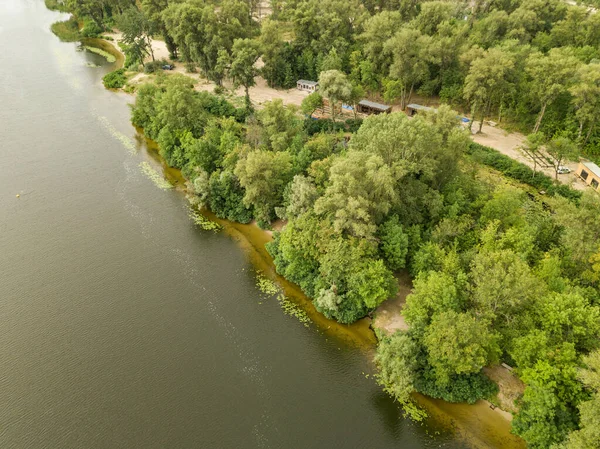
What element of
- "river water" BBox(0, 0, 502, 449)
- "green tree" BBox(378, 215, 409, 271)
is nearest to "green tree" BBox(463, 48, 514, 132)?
"green tree" BBox(378, 215, 409, 271)

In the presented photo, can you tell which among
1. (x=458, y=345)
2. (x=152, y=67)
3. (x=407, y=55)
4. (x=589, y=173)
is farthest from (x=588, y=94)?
(x=152, y=67)

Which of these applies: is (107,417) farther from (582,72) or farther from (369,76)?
(582,72)

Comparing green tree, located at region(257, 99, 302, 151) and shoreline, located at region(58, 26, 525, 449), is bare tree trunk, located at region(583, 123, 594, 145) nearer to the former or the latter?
green tree, located at region(257, 99, 302, 151)

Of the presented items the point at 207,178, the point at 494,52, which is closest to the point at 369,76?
the point at 494,52

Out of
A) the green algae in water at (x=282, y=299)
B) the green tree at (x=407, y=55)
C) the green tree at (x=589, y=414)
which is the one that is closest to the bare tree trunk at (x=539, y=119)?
the green tree at (x=407, y=55)

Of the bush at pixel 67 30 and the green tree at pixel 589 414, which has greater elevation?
the bush at pixel 67 30

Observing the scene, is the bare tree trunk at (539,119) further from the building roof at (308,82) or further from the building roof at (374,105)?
the building roof at (308,82)
